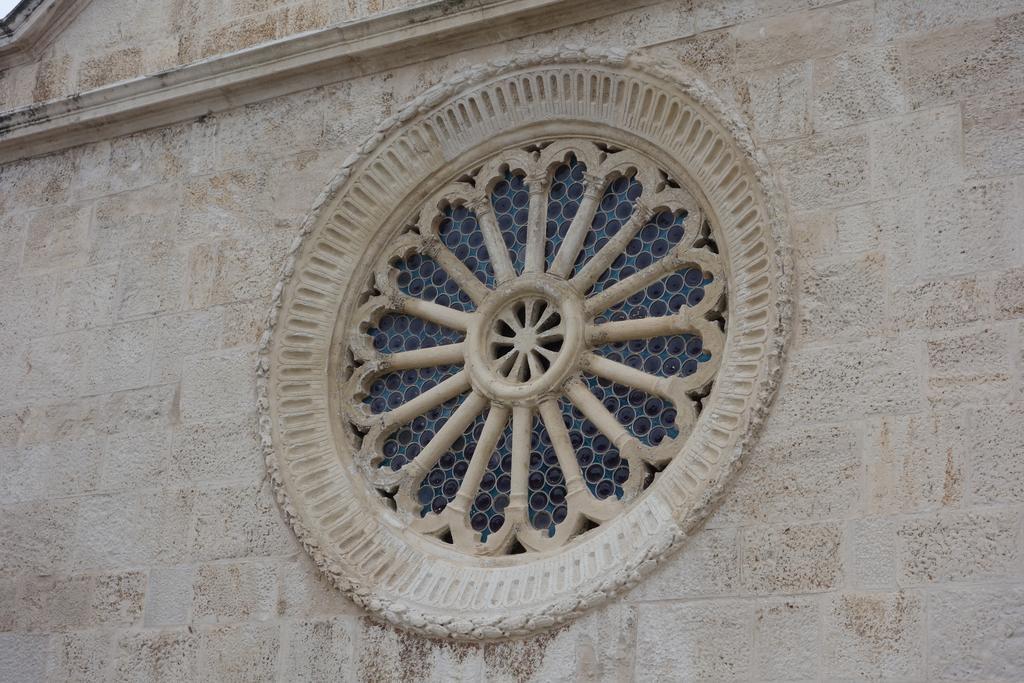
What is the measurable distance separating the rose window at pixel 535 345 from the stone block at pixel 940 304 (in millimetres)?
890

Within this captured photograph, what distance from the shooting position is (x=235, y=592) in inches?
285

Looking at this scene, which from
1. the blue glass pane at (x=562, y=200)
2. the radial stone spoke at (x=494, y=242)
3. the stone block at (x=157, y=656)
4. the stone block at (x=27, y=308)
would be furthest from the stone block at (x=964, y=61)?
the stone block at (x=27, y=308)

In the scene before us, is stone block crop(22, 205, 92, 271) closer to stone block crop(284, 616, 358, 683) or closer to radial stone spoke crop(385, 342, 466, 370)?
radial stone spoke crop(385, 342, 466, 370)

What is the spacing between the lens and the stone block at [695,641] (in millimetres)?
5988

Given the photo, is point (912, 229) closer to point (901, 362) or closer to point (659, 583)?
point (901, 362)

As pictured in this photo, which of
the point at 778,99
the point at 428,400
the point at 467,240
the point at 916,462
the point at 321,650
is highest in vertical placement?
the point at 778,99

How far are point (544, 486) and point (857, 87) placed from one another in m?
2.23

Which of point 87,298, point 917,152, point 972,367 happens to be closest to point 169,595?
point 87,298

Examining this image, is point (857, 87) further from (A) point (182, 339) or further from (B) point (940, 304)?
(A) point (182, 339)

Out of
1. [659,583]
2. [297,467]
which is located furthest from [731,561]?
[297,467]

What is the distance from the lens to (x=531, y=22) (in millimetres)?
7613

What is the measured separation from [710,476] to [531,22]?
256 cm

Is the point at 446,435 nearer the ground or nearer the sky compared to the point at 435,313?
nearer the ground

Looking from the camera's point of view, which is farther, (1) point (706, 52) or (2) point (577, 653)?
(1) point (706, 52)
